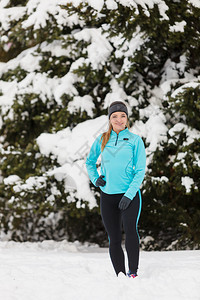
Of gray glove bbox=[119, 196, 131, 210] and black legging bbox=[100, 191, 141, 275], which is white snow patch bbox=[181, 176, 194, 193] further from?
gray glove bbox=[119, 196, 131, 210]

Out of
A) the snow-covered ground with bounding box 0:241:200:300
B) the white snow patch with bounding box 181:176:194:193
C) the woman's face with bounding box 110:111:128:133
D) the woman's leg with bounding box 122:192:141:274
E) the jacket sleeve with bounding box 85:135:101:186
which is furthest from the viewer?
the white snow patch with bounding box 181:176:194:193

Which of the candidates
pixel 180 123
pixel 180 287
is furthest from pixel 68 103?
pixel 180 287

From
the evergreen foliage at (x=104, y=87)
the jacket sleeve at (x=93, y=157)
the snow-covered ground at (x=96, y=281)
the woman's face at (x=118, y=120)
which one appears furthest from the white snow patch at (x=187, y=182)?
the woman's face at (x=118, y=120)

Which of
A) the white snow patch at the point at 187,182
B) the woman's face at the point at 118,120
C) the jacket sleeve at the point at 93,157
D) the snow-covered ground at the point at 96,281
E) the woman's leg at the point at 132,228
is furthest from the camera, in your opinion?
the white snow patch at the point at 187,182

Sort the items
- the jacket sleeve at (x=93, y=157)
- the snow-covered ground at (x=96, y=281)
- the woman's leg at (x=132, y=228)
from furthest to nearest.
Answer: the jacket sleeve at (x=93, y=157) → the woman's leg at (x=132, y=228) → the snow-covered ground at (x=96, y=281)

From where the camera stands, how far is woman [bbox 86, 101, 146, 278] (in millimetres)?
3506

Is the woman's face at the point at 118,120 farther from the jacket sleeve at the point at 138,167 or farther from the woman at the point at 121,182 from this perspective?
the jacket sleeve at the point at 138,167

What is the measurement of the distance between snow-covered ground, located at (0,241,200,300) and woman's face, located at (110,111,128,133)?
1.39 meters

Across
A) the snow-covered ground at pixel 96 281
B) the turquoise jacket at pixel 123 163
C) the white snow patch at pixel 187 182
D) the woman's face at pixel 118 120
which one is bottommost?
the snow-covered ground at pixel 96 281

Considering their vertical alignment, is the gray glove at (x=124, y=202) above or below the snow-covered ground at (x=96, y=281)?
above

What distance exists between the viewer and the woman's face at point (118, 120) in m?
3.63

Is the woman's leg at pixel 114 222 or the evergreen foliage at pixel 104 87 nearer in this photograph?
the woman's leg at pixel 114 222

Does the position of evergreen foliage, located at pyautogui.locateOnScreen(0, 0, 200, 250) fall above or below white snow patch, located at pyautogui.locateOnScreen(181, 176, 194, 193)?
above

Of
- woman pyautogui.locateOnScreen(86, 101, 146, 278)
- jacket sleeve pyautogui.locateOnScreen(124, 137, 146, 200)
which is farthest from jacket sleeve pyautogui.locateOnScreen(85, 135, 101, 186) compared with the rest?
jacket sleeve pyautogui.locateOnScreen(124, 137, 146, 200)
